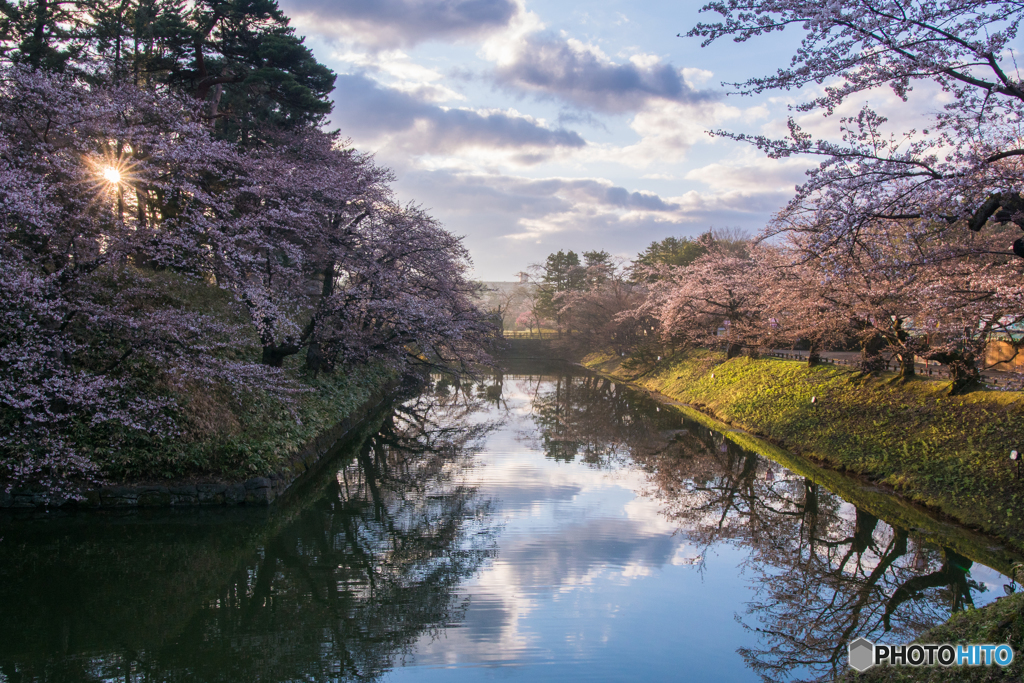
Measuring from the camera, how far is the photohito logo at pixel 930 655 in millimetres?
4578

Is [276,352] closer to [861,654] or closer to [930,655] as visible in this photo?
[861,654]

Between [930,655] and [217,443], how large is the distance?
10.9m

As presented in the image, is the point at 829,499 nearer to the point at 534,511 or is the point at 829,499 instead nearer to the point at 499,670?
the point at 534,511

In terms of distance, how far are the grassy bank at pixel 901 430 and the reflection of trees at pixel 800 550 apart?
1.27 meters

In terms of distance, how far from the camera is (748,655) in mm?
6500

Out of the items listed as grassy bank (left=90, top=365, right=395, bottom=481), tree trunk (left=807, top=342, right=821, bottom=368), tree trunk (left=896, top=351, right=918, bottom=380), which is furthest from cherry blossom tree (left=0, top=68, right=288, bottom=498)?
tree trunk (left=807, top=342, right=821, bottom=368)

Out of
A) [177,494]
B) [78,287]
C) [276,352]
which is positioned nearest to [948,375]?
[276,352]

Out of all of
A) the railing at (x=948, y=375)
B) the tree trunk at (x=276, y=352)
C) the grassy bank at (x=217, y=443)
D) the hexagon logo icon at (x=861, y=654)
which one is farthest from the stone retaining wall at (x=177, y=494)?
the railing at (x=948, y=375)

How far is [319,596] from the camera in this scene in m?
7.57

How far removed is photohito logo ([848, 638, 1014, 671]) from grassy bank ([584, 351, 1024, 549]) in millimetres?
4699

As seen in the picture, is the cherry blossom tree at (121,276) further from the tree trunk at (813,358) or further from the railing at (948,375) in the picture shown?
the tree trunk at (813,358)

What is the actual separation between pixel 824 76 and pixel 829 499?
875cm

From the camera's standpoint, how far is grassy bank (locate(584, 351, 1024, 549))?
1036 centimetres

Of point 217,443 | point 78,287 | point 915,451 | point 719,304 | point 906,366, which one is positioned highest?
point 719,304
